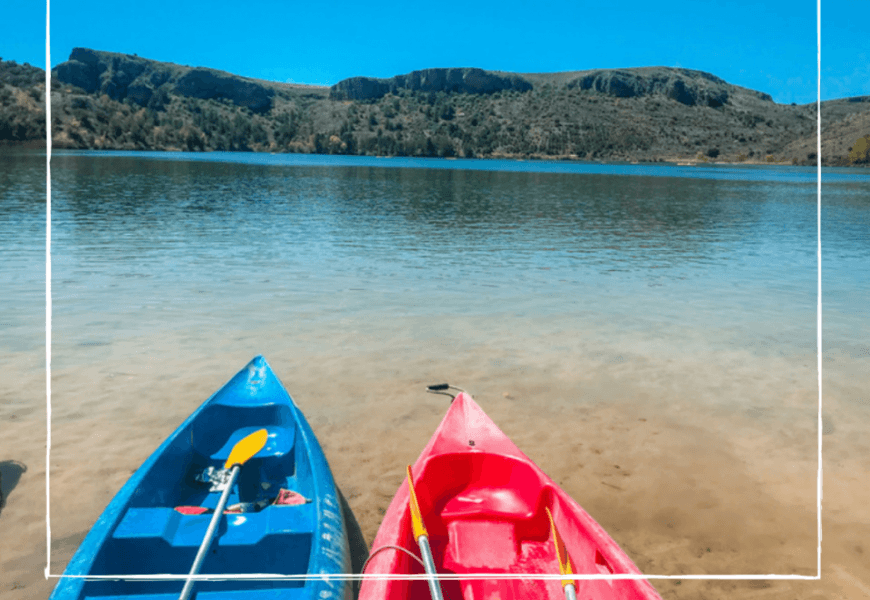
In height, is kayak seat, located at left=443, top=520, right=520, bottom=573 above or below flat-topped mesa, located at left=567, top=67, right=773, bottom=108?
below

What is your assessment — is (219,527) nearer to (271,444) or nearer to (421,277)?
(271,444)

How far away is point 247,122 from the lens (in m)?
173

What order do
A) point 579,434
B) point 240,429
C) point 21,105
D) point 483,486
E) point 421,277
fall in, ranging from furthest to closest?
point 21,105 → point 421,277 → point 579,434 → point 240,429 → point 483,486

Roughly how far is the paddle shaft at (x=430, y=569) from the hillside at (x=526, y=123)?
417 ft

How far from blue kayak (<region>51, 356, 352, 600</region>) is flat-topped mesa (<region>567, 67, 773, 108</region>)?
628 feet

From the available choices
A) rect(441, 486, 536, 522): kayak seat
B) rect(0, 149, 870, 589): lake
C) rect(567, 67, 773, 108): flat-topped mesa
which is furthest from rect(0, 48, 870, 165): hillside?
rect(441, 486, 536, 522): kayak seat

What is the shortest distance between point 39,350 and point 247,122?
179 m

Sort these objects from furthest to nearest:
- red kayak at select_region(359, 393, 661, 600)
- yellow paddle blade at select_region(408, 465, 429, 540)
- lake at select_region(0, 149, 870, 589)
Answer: lake at select_region(0, 149, 870, 589) → yellow paddle blade at select_region(408, 465, 429, 540) → red kayak at select_region(359, 393, 661, 600)

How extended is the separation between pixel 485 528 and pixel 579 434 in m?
2.33

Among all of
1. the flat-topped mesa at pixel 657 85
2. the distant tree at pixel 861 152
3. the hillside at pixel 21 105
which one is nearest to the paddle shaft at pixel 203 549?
the hillside at pixel 21 105

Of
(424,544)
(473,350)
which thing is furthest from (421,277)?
(424,544)

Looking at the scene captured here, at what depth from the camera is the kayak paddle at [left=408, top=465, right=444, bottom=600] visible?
10.6ft

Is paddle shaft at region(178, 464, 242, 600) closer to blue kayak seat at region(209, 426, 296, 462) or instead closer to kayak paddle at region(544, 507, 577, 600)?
blue kayak seat at region(209, 426, 296, 462)

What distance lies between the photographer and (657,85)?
186250 millimetres
